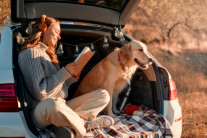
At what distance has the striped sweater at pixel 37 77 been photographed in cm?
235

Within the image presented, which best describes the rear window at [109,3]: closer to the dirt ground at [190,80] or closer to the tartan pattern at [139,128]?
the tartan pattern at [139,128]

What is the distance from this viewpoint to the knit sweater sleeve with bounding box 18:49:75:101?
7.69 feet

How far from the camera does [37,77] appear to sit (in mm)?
2346

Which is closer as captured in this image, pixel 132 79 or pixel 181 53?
pixel 132 79

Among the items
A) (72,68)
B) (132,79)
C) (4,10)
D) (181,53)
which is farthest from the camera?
(181,53)

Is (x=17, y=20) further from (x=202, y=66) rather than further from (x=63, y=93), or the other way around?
(x=202, y=66)

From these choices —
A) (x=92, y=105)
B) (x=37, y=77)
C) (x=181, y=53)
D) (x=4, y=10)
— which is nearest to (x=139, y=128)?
(x=92, y=105)

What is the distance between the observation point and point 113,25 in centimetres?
341

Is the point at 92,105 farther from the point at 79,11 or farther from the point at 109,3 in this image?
the point at 109,3

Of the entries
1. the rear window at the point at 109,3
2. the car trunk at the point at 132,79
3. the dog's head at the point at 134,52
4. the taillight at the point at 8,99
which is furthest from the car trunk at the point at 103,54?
the taillight at the point at 8,99

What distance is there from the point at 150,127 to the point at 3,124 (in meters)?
1.41

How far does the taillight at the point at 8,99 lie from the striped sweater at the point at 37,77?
264mm

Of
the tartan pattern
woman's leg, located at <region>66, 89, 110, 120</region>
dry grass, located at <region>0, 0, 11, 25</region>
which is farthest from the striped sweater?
dry grass, located at <region>0, 0, 11, 25</region>

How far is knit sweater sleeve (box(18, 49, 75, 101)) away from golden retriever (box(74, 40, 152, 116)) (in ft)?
3.88
